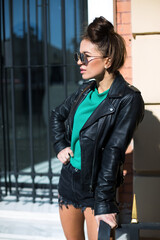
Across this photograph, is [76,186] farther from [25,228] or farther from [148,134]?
[25,228]

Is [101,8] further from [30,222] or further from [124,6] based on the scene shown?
[30,222]

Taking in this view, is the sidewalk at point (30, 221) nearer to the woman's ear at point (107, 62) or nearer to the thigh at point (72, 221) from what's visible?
the thigh at point (72, 221)

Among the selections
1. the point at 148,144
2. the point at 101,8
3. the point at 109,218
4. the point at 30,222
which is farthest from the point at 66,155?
the point at 30,222

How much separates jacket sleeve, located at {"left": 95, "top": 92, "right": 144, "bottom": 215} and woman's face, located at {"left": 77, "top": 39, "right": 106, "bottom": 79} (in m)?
0.22

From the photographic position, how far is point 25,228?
362 centimetres

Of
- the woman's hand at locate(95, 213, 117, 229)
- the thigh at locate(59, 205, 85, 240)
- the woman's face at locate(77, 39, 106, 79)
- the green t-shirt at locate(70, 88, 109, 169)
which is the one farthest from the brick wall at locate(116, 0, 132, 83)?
the woman's hand at locate(95, 213, 117, 229)

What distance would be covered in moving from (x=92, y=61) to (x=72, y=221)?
96 cm

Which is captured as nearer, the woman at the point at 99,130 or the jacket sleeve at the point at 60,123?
the woman at the point at 99,130

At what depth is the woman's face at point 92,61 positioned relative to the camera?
1782mm

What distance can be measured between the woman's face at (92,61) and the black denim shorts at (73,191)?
564 millimetres

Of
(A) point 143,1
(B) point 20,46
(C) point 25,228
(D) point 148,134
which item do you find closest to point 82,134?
(D) point 148,134

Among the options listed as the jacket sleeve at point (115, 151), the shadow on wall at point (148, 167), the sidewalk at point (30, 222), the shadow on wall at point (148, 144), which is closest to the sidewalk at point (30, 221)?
the sidewalk at point (30, 222)

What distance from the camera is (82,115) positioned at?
6.22 feet

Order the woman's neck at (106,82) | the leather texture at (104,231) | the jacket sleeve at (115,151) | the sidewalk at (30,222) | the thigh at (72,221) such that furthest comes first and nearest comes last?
the sidewalk at (30,222) → the thigh at (72,221) → the woman's neck at (106,82) → the jacket sleeve at (115,151) → the leather texture at (104,231)
